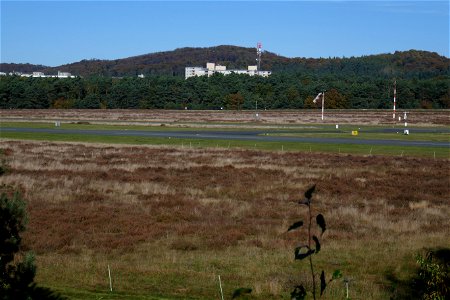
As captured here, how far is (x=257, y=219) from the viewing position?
84.5ft

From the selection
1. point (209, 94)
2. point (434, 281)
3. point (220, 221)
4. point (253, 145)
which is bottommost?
point (220, 221)

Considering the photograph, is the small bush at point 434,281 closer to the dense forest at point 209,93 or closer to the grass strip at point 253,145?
the grass strip at point 253,145

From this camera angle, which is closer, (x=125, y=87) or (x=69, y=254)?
(x=69, y=254)

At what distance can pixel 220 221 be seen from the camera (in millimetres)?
25188

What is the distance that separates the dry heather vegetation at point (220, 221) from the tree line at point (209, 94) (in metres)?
115

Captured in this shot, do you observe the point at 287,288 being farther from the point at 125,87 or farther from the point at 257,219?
the point at 125,87

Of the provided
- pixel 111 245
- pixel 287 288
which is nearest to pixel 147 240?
pixel 111 245

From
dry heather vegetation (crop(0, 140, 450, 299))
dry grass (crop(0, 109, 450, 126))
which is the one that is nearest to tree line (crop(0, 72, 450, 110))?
dry grass (crop(0, 109, 450, 126))

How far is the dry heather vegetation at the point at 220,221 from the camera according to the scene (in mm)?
16859

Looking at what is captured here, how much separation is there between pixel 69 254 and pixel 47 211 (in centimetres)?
703

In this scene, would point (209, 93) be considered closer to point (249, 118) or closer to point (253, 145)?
point (249, 118)

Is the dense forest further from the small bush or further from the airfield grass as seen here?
the small bush

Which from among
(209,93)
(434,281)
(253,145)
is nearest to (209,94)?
(209,93)

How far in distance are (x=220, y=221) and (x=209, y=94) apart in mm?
141245
